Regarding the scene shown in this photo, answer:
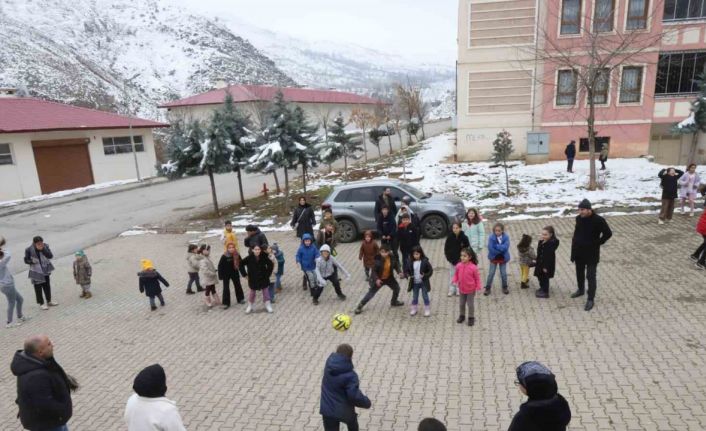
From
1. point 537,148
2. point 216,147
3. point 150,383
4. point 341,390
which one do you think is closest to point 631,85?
point 537,148

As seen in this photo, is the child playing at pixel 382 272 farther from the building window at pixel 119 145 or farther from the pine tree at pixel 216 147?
the building window at pixel 119 145

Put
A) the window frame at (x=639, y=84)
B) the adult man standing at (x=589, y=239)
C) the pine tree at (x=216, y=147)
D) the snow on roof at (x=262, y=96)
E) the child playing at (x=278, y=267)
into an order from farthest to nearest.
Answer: the snow on roof at (x=262, y=96), the window frame at (x=639, y=84), the pine tree at (x=216, y=147), the child playing at (x=278, y=267), the adult man standing at (x=589, y=239)

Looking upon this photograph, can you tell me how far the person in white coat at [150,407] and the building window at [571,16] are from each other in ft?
80.4

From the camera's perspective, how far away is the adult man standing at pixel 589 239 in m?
7.47

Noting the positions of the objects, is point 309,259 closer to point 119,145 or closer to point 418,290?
point 418,290

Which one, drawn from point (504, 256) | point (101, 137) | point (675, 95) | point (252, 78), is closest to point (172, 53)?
point (252, 78)

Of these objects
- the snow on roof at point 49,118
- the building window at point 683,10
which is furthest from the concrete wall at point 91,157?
the building window at point 683,10

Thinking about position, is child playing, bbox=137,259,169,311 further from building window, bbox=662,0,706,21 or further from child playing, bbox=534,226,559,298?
building window, bbox=662,0,706,21

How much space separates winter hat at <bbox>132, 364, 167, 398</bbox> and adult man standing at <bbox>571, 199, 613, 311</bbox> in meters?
6.54

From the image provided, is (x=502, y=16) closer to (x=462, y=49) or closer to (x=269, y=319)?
(x=462, y=49)

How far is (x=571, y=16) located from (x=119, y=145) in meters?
28.4

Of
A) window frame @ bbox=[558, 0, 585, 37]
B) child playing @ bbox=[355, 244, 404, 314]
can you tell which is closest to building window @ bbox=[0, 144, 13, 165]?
child playing @ bbox=[355, 244, 404, 314]

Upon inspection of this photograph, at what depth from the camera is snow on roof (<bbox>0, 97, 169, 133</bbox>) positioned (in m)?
26.3

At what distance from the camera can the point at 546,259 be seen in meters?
8.14
